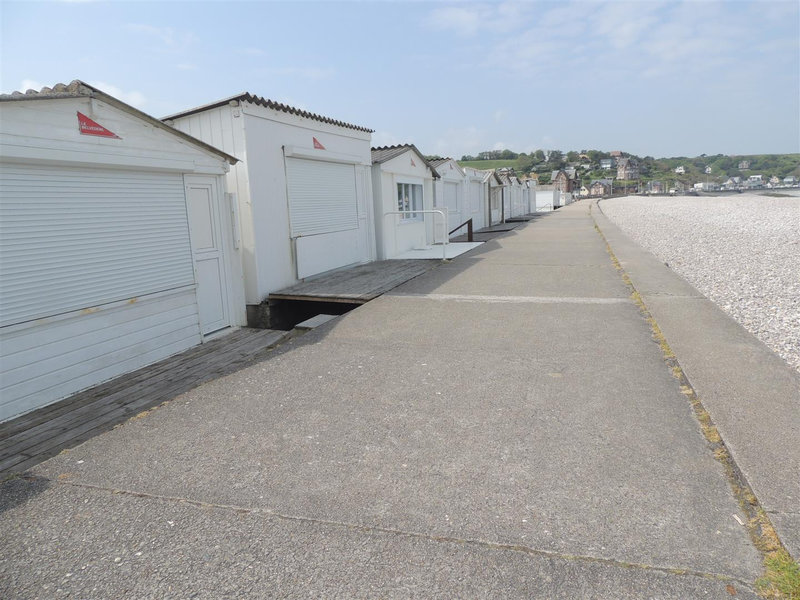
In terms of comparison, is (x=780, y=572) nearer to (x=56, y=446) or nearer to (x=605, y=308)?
(x=56, y=446)

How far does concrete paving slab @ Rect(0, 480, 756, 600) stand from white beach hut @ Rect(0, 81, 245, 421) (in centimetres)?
239

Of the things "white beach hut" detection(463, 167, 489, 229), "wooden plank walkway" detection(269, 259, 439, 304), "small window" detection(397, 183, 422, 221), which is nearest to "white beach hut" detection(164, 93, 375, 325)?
"wooden plank walkway" detection(269, 259, 439, 304)

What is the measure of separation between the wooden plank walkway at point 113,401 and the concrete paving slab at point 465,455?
33 centimetres

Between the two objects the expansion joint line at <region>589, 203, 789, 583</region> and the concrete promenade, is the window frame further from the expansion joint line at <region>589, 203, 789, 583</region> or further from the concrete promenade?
the expansion joint line at <region>589, 203, 789, 583</region>

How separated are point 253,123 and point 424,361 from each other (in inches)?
205

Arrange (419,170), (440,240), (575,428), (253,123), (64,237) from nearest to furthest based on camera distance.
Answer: (575,428) < (64,237) < (253,123) < (419,170) < (440,240)

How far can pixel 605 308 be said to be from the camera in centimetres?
751

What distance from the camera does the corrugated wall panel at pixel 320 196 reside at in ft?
31.2

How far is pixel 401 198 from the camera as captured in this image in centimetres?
1471

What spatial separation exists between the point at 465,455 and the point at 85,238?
4347 mm

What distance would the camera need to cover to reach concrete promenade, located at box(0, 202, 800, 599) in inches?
91.5

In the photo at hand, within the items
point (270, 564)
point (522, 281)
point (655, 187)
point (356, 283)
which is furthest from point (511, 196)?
point (655, 187)

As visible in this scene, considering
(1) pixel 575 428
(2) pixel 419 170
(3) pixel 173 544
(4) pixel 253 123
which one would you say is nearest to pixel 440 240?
(2) pixel 419 170

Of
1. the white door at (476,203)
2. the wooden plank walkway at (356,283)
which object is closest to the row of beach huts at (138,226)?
the wooden plank walkway at (356,283)
